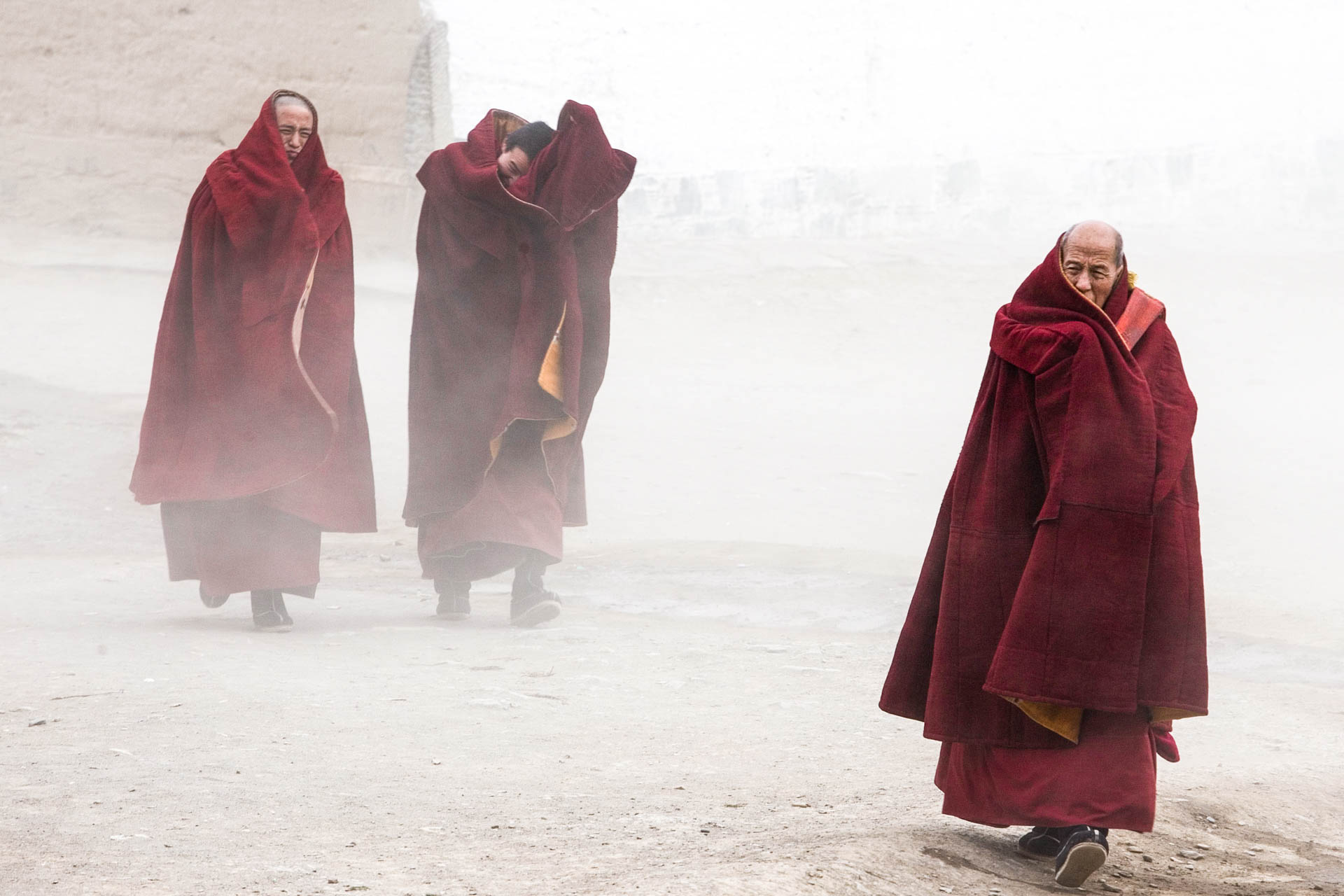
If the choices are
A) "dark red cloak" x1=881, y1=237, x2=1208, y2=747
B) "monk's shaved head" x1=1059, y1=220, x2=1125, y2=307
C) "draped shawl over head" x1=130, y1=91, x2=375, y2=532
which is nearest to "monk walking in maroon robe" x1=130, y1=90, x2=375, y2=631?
"draped shawl over head" x1=130, y1=91, x2=375, y2=532

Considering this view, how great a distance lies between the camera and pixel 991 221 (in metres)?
15.3

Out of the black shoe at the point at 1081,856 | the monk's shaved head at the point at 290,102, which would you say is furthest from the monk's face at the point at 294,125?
the black shoe at the point at 1081,856

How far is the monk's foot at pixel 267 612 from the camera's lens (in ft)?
16.8

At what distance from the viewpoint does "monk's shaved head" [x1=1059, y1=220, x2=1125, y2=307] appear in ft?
9.46

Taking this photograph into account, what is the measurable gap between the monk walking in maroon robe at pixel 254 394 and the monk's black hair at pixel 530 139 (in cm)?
70

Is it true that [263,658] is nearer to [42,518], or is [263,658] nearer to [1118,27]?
[42,518]

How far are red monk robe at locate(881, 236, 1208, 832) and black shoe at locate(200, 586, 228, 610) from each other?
3035mm

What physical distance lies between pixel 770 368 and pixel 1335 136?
6929mm

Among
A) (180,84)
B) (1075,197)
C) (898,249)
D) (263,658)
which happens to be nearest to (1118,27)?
(1075,197)

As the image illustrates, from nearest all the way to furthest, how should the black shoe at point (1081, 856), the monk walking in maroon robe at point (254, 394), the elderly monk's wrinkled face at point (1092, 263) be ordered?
the black shoe at point (1081, 856) → the elderly monk's wrinkled face at point (1092, 263) → the monk walking in maroon robe at point (254, 394)

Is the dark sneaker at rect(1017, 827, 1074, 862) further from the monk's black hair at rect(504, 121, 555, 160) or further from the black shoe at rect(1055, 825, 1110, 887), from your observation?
the monk's black hair at rect(504, 121, 555, 160)

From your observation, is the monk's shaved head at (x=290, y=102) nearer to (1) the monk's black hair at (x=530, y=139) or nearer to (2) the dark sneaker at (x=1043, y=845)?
(1) the monk's black hair at (x=530, y=139)

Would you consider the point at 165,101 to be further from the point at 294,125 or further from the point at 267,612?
the point at 267,612

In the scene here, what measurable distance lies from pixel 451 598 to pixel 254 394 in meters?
1.06
